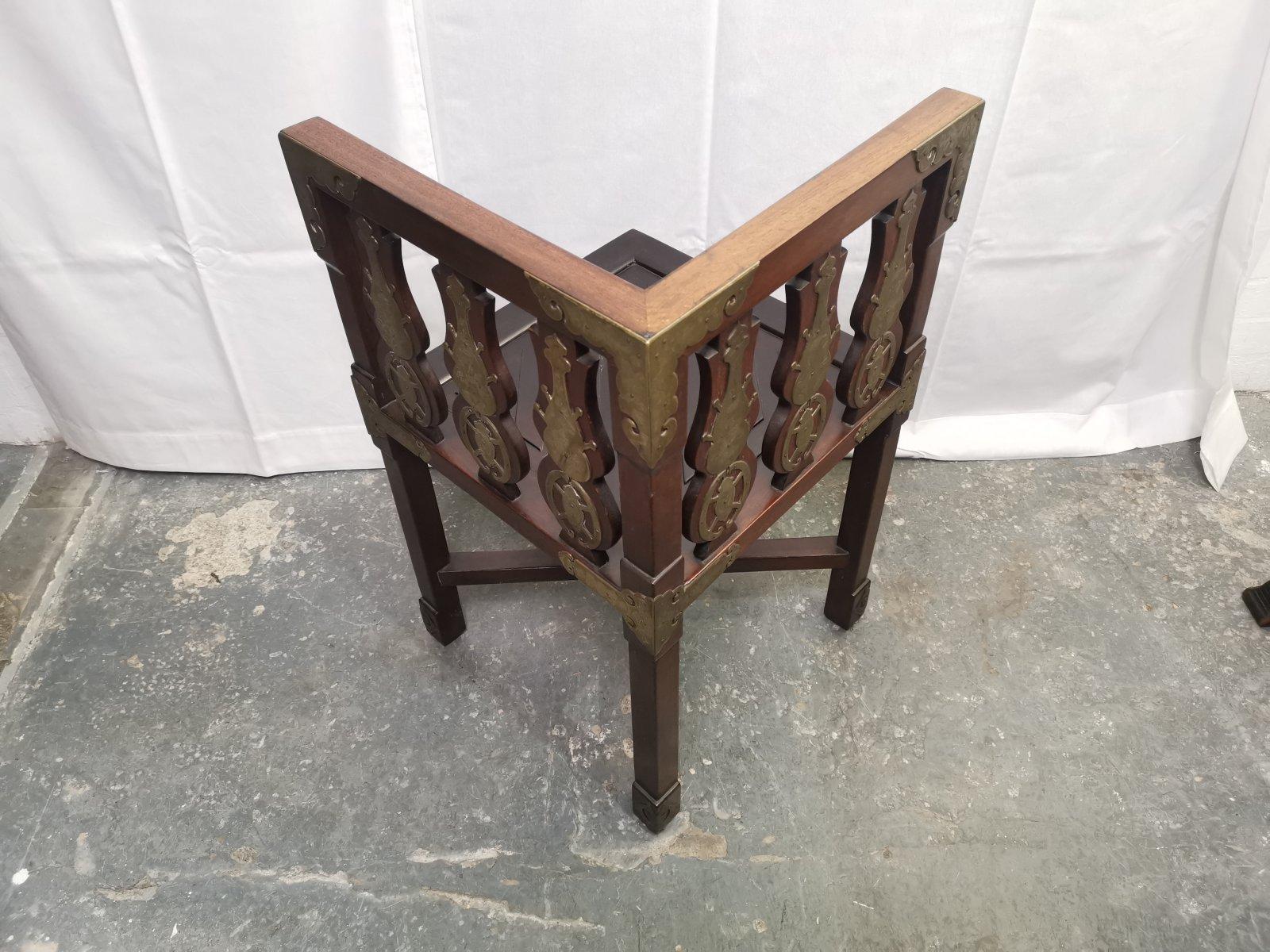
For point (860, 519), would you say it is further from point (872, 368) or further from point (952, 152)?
point (952, 152)

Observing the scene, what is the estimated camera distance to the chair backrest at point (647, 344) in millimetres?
968

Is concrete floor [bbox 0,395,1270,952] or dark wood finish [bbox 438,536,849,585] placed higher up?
dark wood finish [bbox 438,536,849,585]

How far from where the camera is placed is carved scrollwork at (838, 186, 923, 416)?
1158 millimetres

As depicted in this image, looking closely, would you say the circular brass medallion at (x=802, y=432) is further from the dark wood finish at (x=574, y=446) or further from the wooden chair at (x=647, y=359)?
the dark wood finish at (x=574, y=446)

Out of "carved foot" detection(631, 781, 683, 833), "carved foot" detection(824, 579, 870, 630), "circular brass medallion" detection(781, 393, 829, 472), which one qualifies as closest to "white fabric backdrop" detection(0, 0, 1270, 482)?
"carved foot" detection(824, 579, 870, 630)

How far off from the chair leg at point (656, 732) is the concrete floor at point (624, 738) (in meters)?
0.07

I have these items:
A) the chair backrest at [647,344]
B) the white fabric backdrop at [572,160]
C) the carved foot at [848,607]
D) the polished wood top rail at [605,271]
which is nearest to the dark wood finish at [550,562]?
the carved foot at [848,607]

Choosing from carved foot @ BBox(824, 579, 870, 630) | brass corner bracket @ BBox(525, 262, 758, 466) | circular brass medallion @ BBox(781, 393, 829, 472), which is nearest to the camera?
brass corner bracket @ BBox(525, 262, 758, 466)

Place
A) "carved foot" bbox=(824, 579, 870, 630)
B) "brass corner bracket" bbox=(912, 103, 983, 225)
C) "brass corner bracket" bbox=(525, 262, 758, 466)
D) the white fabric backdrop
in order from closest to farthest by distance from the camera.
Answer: "brass corner bracket" bbox=(525, 262, 758, 466) → "brass corner bracket" bbox=(912, 103, 983, 225) → the white fabric backdrop → "carved foot" bbox=(824, 579, 870, 630)

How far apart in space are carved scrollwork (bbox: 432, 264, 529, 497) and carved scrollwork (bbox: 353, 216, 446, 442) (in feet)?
0.20

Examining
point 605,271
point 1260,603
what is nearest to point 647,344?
point 605,271

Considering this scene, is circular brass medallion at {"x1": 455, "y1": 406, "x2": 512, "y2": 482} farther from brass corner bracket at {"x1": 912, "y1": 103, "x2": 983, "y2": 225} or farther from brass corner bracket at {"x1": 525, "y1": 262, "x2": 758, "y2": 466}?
brass corner bracket at {"x1": 912, "y1": 103, "x2": 983, "y2": 225}

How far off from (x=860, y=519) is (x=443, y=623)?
78 cm

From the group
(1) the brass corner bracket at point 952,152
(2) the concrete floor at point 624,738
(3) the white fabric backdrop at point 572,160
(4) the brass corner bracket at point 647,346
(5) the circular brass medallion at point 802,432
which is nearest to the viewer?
(4) the brass corner bracket at point 647,346
